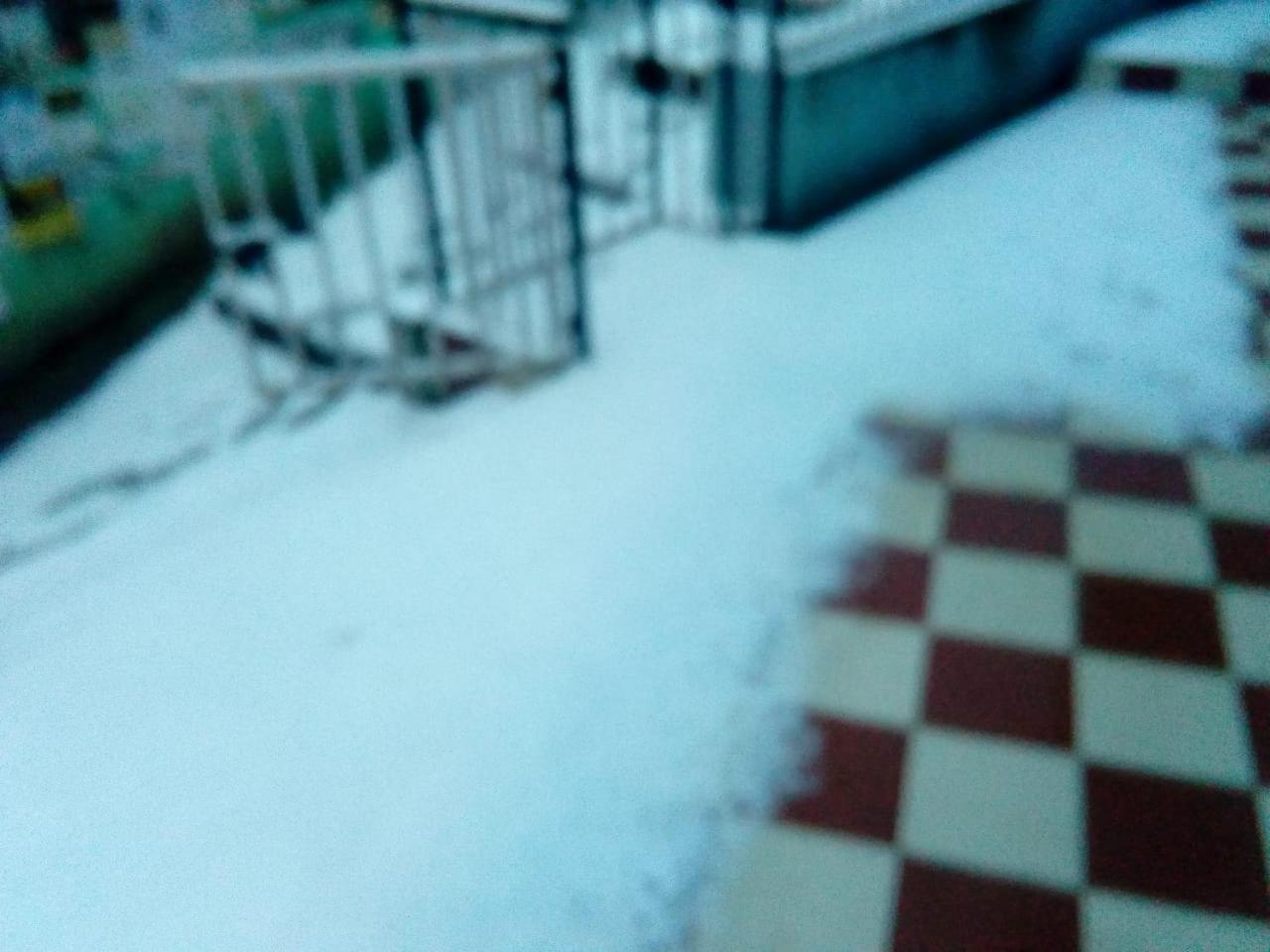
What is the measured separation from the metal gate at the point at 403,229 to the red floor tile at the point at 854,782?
1.43m

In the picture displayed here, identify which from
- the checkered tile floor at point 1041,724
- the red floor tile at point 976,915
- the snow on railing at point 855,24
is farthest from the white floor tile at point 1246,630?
the snow on railing at point 855,24

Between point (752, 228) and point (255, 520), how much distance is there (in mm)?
1886

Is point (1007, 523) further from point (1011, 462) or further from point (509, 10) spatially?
point (509, 10)

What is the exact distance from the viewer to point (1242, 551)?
2062 millimetres

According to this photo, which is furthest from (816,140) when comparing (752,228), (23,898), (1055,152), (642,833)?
(23,898)

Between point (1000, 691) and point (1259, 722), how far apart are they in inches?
15.7

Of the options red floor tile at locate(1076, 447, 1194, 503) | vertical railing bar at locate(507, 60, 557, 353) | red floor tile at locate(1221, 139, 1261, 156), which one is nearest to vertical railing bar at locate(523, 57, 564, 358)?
vertical railing bar at locate(507, 60, 557, 353)

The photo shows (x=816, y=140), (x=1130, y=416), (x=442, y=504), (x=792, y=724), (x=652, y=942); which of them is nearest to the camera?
(x=652, y=942)

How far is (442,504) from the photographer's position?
90.1 inches

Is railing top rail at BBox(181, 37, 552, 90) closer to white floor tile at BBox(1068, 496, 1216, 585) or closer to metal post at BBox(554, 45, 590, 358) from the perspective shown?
metal post at BBox(554, 45, 590, 358)

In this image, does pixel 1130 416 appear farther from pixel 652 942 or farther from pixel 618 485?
pixel 652 942

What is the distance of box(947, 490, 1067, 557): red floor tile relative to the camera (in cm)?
211

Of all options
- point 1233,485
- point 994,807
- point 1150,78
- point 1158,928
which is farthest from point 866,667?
point 1150,78

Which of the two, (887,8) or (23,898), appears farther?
(887,8)
